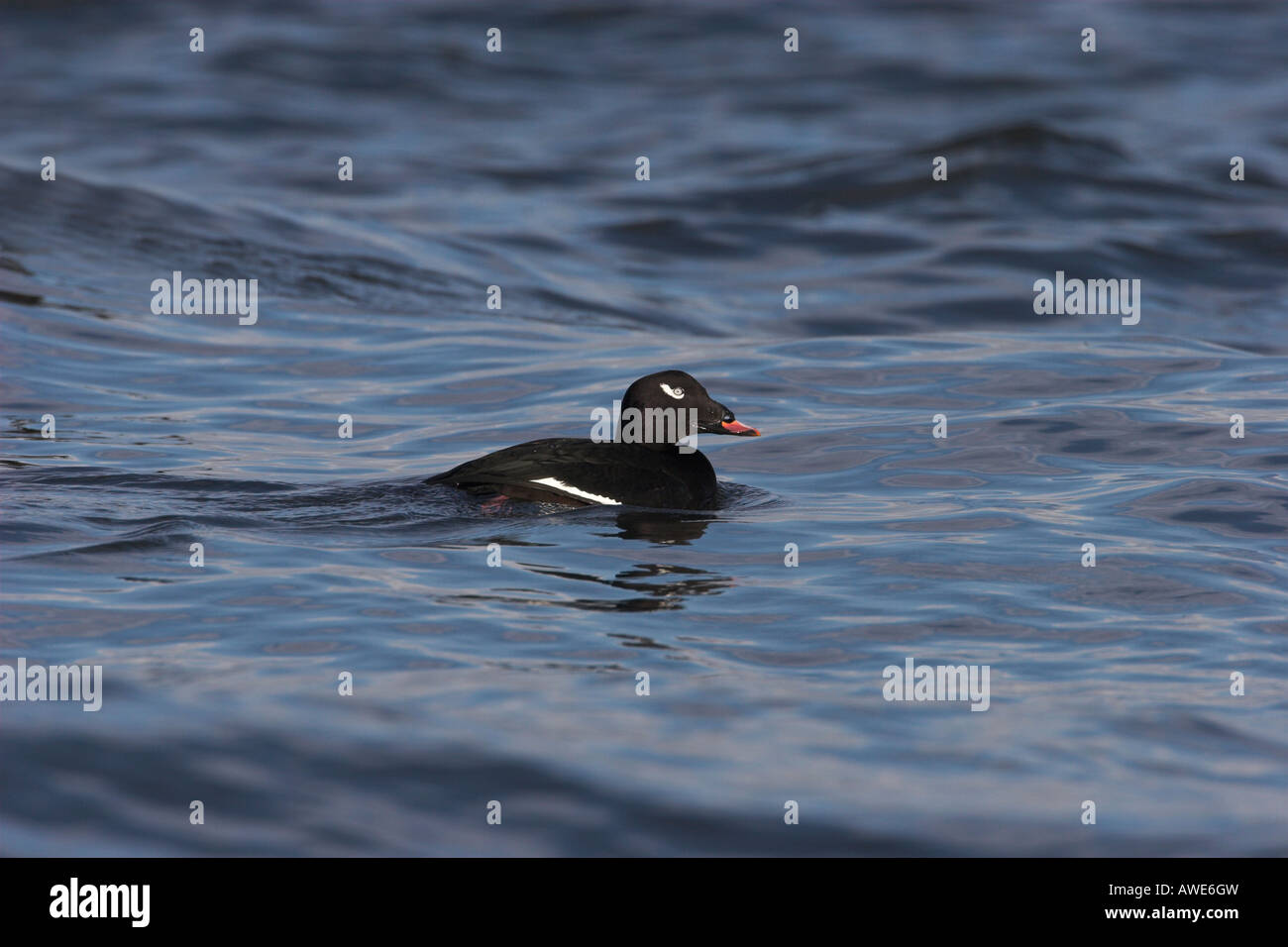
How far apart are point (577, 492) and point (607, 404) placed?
3794 millimetres

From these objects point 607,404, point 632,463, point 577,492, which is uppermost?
point 607,404

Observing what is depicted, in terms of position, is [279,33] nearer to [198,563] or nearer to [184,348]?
[184,348]

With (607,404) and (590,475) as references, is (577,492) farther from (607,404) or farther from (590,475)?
(607,404)

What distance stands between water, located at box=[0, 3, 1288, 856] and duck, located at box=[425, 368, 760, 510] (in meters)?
0.19

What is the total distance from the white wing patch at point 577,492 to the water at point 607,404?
136 mm

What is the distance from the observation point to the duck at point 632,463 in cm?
989

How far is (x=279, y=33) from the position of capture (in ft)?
100

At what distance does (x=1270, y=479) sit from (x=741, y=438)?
150 inches

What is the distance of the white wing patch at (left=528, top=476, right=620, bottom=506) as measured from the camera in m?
9.84

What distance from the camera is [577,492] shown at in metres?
10.0

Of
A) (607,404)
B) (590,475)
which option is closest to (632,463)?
(590,475)

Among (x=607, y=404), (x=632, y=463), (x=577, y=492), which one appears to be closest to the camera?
(x=577, y=492)

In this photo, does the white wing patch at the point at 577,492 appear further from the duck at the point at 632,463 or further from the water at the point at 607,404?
the water at the point at 607,404

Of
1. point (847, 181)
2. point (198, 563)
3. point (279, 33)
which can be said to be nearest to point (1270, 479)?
point (198, 563)
